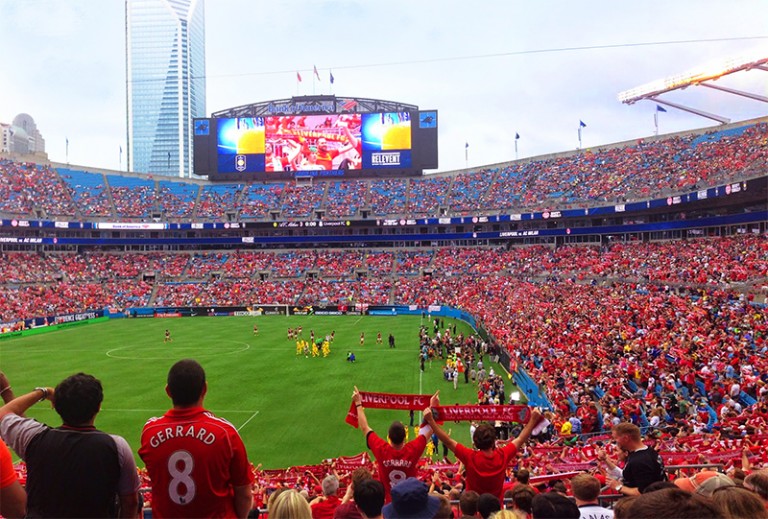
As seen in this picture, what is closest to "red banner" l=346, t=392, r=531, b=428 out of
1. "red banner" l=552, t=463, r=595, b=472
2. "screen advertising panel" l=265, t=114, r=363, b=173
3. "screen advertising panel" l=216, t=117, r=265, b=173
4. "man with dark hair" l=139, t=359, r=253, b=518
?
"man with dark hair" l=139, t=359, r=253, b=518

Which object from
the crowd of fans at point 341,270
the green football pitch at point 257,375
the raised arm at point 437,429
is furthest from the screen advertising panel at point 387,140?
the raised arm at point 437,429

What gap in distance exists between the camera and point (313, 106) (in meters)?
75.0

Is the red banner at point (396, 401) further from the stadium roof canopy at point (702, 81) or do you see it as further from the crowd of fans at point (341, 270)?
the stadium roof canopy at point (702, 81)

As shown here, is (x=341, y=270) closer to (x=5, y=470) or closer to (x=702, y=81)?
(x=702, y=81)

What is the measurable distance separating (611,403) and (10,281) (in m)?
61.0

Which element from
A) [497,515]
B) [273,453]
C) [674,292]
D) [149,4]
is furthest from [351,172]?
[149,4]

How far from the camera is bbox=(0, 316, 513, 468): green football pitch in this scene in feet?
63.6

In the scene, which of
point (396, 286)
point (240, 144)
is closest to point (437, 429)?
point (396, 286)

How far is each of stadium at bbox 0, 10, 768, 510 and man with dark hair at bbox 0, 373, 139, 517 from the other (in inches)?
158

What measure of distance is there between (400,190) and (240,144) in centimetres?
2389

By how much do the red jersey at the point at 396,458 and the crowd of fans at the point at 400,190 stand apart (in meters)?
52.6

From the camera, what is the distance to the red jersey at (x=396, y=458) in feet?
18.1

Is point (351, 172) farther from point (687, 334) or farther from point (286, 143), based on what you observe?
point (687, 334)

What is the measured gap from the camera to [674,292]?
3356 cm
